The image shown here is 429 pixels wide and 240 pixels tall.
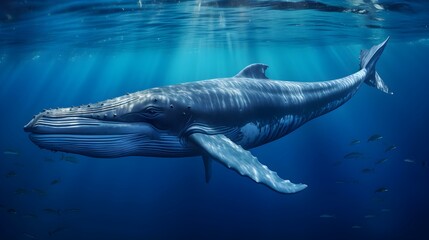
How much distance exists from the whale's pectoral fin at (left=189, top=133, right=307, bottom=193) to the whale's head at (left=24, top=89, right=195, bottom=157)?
1.62ft

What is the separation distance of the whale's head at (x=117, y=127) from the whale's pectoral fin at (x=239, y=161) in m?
0.49

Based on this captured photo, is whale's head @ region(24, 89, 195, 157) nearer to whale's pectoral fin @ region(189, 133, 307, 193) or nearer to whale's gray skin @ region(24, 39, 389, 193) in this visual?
whale's gray skin @ region(24, 39, 389, 193)

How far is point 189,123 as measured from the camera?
230 inches

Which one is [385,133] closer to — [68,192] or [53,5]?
[68,192]

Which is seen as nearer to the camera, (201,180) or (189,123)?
(189,123)

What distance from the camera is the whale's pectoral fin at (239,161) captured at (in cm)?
495

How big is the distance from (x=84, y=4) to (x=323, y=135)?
3837 centimetres

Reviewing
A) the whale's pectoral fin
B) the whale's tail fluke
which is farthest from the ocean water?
the whale's pectoral fin

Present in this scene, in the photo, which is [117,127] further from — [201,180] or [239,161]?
[201,180]

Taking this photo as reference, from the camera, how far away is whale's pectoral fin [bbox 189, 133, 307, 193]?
195 inches

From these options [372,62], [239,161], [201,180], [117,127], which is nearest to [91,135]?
[117,127]

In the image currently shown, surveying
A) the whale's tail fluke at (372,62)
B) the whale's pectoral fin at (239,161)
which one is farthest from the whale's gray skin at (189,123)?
the whale's tail fluke at (372,62)

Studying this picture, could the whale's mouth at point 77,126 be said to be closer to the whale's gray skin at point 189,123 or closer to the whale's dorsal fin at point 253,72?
the whale's gray skin at point 189,123

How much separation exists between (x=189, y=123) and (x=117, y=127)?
4.42 ft
